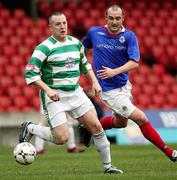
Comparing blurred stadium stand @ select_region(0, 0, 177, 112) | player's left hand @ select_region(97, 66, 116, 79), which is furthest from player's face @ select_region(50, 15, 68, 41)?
blurred stadium stand @ select_region(0, 0, 177, 112)

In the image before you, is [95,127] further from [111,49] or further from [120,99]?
[111,49]

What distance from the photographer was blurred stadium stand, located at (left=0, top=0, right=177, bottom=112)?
2011cm

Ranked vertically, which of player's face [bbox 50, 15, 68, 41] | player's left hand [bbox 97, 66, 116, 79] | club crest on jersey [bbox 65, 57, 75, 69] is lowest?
player's left hand [bbox 97, 66, 116, 79]

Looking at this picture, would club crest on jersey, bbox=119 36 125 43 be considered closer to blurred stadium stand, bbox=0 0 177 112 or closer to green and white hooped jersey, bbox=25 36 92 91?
green and white hooped jersey, bbox=25 36 92 91

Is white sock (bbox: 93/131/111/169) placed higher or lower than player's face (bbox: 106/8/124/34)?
lower

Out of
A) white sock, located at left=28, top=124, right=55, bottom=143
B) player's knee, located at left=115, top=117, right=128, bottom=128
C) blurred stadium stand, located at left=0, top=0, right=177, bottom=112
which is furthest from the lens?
blurred stadium stand, located at left=0, top=0, right=177, bottom=112

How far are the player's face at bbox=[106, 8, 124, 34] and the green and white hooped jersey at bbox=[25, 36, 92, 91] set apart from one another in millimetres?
1092

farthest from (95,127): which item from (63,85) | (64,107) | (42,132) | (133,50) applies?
(133,50)

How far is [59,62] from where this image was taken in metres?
9.49

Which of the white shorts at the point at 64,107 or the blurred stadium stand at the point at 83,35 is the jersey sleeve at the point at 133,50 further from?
the blurred stadium stand at the point at 83,35

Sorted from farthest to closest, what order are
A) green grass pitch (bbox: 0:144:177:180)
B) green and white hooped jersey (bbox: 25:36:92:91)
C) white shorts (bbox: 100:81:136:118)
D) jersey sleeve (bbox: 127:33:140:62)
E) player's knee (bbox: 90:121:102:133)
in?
white shorts (bbox: 100:81:136:118) < jersey sleeve (bbox: 127:33:140:62) < player's knee (bbox: 90:121:102:133) < green and white hooped jersey (bbox: 25:36:92:91) < green grass pitch (bbox: 0:144:177:180)

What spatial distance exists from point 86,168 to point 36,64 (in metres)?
1.99

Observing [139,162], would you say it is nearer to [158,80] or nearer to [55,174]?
[55,174]

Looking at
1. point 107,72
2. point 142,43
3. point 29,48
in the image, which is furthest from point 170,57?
point 107,72
